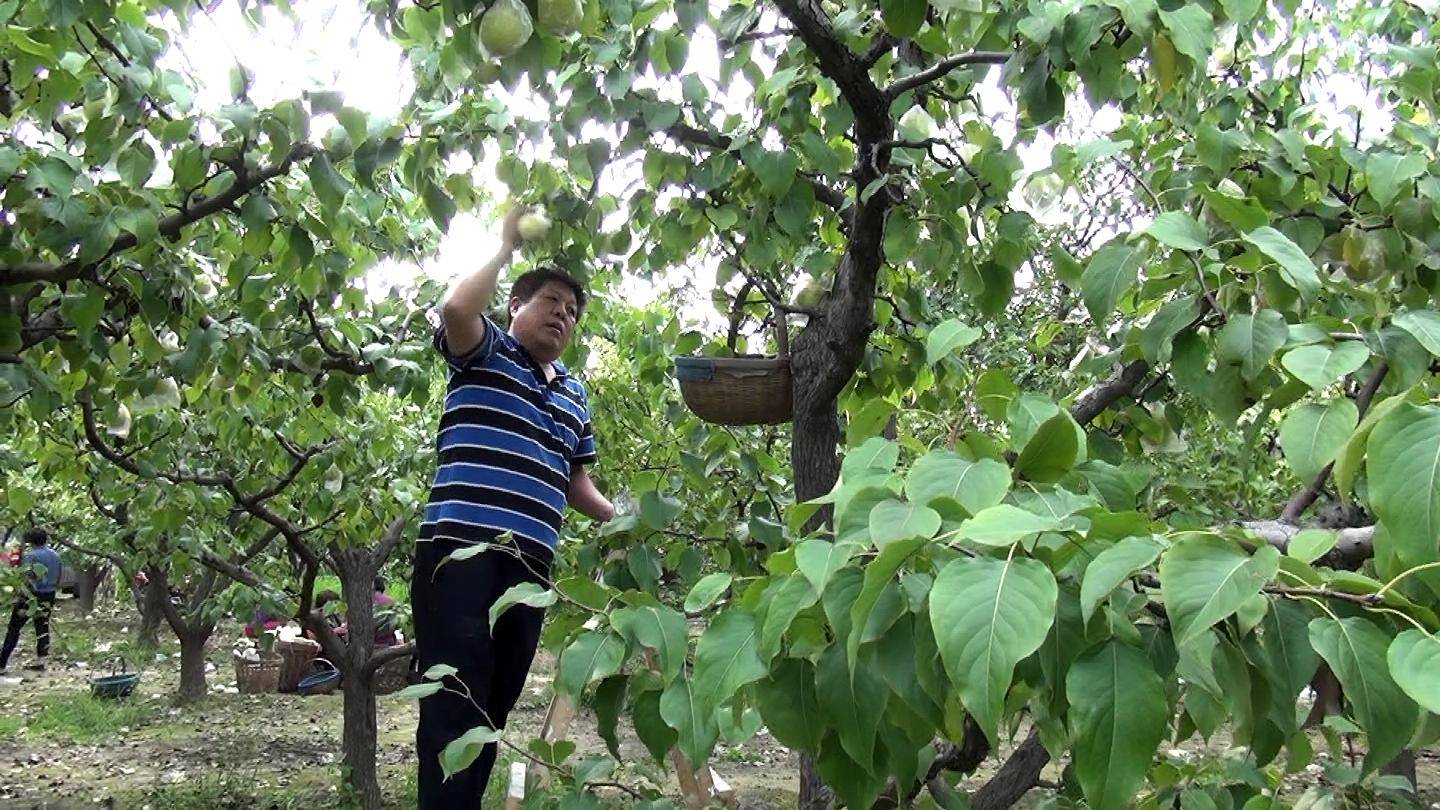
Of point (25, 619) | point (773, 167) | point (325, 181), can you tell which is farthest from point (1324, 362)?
point (25, 619)

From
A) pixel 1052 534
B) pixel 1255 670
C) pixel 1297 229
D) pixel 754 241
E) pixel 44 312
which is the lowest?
pixel 1255 670

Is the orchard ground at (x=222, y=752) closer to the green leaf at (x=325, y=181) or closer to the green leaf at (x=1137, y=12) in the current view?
the green leaf at (x=325, y=181)

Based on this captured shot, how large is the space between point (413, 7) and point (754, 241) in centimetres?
77

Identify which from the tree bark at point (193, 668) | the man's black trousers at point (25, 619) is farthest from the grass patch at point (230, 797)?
the man's black trousers at point (25, 619)

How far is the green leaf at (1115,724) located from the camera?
2.20 feet

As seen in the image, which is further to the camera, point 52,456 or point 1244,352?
point 52,456

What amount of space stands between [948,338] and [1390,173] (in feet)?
2.89

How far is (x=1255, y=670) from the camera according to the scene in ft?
2.48

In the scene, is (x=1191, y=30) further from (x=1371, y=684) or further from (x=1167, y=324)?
(x=1371, y=684)

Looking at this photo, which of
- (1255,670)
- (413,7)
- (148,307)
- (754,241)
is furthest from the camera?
(148,307)

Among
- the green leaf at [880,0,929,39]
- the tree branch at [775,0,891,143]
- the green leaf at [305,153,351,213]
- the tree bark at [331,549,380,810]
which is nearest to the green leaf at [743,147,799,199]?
the tree branch at [775,0,891,143]

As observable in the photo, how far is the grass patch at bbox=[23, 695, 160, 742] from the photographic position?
7324 mm

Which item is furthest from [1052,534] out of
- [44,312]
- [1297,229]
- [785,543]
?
[44,312]

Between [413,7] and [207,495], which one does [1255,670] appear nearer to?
[413,7]
